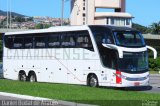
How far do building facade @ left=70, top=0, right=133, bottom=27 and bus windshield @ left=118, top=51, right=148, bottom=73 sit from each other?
107m

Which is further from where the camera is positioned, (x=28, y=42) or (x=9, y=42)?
(x=9, y=42)

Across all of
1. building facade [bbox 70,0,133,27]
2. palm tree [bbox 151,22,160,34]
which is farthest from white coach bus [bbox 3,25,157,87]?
palm tree [bbox 151,22,160,34]

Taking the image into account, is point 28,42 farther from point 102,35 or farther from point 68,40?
point 102,35

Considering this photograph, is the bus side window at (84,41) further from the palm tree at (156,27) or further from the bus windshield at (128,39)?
the palm tree at (156,27)

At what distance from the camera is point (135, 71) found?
986 inches

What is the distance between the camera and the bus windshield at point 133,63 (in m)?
24.8

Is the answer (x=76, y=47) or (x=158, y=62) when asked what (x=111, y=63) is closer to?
(x=76, y=47)

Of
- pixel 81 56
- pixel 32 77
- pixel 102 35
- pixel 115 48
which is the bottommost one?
pixel 32 77

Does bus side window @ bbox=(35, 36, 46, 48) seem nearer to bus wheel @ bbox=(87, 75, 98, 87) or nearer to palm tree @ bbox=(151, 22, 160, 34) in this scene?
bus wheel @ bbox=(87, 75, 98, 87)

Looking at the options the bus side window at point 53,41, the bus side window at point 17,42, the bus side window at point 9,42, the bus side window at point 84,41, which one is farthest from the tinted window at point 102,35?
the bus side window at point 9,42

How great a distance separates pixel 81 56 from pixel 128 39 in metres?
3.09

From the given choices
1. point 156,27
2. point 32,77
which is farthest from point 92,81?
point 156,27

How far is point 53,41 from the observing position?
Result: 2917 cm

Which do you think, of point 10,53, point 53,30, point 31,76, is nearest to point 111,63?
point 53,30
